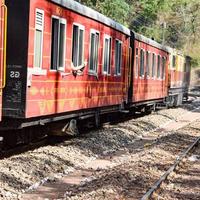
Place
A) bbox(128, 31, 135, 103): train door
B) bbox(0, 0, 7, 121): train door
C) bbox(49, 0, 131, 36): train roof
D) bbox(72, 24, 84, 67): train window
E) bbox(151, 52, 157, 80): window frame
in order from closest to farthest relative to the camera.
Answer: bbox(0, 0, 7, 121): train door, bbox(49, 0, 131, 36): train roof, bbox(72, 24, 84, 67): train window, bbox(128, 31, 135, 103): train door, bbox(151, 52, 157, 80): window frame

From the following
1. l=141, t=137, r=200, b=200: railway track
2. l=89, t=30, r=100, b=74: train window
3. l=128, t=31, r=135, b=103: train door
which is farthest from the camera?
l=128, t=31, r=135, b=103: train door

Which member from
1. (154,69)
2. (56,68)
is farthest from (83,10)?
(154,69)

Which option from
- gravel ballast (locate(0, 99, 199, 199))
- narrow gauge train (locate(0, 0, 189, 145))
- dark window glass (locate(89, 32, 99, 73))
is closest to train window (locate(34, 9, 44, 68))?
narrow gauge train (locate(0, 0, 189, 145))

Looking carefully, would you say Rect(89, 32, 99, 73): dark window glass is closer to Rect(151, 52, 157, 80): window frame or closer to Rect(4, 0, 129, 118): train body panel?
Rect(4, 0, 129, 118): train body panel

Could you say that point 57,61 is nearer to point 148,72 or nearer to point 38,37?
point 38,37

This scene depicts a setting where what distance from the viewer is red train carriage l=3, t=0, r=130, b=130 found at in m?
10.5

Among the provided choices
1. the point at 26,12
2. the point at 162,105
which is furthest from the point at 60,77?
the point at 162,105

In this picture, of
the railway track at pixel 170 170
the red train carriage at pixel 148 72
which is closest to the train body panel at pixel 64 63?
the red train carriage at pixel 148 72

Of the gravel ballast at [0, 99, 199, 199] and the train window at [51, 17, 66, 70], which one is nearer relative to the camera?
the gravel ballast at [0, 99, 199, 199]

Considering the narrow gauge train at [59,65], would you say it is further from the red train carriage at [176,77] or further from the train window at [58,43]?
the red train carriage at [176,77]

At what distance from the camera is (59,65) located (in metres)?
12.4

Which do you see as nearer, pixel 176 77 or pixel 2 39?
pixel 2 39

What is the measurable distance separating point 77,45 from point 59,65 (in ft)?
4.22

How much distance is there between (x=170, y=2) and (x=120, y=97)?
3594 centimetres
